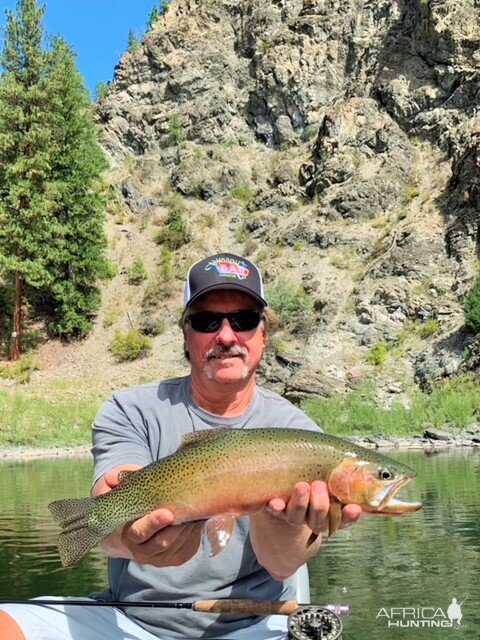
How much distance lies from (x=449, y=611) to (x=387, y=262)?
91.3ft

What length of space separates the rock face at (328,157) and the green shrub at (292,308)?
1.63ft

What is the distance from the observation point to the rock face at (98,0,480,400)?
31.1 m

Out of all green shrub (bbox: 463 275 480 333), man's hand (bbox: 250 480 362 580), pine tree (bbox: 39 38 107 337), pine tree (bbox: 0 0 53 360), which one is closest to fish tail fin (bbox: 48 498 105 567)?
man's hand (bbox: 250 480 362 580)

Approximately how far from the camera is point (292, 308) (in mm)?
32469

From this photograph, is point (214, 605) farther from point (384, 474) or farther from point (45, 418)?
point (45, 418)

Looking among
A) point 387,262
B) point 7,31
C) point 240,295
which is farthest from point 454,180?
point 240,295

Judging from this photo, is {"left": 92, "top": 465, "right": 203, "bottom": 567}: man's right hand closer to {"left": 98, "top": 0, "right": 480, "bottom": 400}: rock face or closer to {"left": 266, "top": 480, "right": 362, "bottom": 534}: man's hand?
{"left": 266, "top": 480, "right": 362, "bottom": 534}: man's hand

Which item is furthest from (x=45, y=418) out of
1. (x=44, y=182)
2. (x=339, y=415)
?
(x=44, y=182)

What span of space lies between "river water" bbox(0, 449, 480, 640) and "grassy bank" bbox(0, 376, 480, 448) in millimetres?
11418

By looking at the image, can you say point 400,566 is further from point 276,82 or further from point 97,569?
point 276,82

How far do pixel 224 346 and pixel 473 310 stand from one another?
85.3 feet

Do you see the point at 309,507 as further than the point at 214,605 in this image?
No

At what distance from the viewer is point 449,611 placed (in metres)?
6.12

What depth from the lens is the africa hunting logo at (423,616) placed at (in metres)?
5.82
